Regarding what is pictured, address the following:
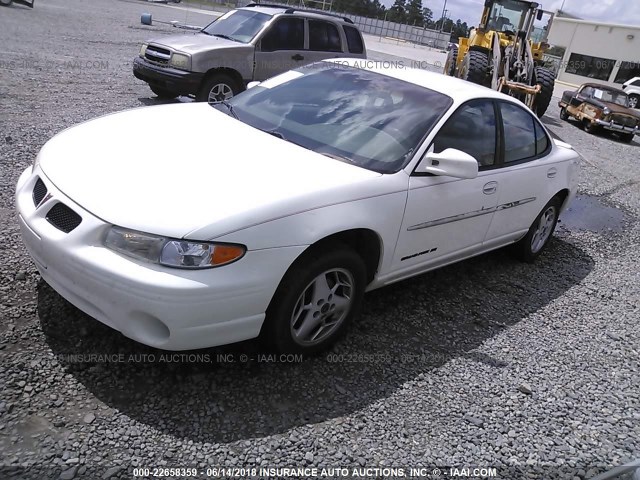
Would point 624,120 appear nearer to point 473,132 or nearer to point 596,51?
point 473,132

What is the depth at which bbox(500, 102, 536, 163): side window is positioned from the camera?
4316 mm

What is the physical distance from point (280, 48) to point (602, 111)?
11.2m

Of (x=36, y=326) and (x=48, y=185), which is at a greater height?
(x=48, y=185)

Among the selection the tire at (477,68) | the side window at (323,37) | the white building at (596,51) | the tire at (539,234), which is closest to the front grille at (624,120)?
the tire at (477,68)

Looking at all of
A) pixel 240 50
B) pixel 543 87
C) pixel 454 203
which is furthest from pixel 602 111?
pixel 454 203

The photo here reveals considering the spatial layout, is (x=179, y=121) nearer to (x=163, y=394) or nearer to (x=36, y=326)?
(x=36, y=326)

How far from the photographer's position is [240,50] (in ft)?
28.8

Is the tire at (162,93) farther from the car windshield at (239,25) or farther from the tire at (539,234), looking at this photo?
the tire at (539,234)

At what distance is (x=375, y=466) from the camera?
2.59 m

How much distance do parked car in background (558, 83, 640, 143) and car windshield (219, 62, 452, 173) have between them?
1445 centimetres

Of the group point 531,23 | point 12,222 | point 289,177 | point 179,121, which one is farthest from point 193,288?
point 531,23

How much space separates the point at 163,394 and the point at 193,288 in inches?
26.6

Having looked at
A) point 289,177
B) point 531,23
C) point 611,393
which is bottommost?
point 611,393

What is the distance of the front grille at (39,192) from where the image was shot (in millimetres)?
2885
